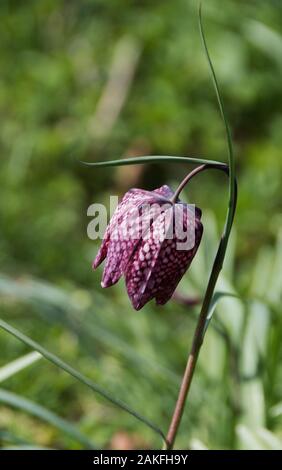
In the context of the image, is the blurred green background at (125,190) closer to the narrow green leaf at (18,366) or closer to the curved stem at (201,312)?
the narrow green leaf at (18,366)

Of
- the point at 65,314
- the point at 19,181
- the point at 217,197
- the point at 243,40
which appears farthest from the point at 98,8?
the point at 65,314

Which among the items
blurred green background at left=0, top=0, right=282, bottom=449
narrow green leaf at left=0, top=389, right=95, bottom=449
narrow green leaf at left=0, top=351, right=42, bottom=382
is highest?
blurred green background at left=0, top=0, right=282, bottom=449

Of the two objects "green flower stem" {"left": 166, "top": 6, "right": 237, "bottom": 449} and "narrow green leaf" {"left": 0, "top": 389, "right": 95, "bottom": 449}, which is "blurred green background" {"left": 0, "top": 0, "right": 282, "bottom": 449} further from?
"green flower stem" {"left": 166, "top": 6, "right": 237, "bottom": 449}

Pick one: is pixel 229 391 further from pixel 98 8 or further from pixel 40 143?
pixel 98 8

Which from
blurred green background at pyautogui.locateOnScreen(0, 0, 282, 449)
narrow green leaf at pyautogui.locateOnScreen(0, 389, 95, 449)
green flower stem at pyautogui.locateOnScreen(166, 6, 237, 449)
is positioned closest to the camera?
green flower stem at pyautogui.locateOnScreen(166, 6, 237, 449)

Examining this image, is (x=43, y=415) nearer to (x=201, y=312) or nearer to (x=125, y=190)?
(x=201, y=312)

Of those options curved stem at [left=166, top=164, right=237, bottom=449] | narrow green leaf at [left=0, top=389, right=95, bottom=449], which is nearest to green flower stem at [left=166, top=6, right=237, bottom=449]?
curved stem at [left=166, top=164, right=237, bottom=449]
